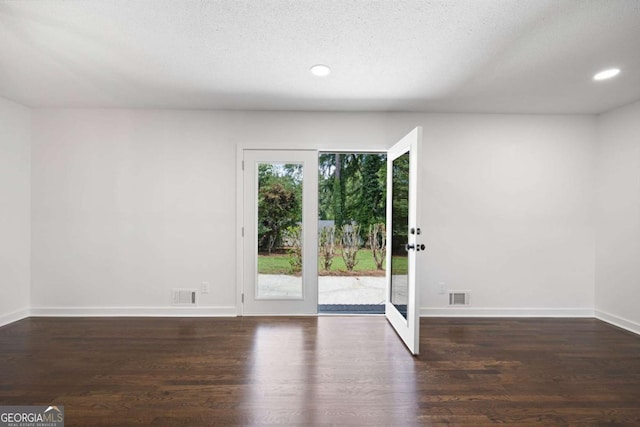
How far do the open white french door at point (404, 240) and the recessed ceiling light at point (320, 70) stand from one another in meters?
0.92

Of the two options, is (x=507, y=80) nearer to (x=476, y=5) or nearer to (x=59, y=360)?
(x=476, y=5)

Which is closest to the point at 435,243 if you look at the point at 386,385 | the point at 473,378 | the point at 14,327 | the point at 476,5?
the point at 473,378

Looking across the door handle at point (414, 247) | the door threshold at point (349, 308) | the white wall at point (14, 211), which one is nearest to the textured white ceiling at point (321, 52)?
the white wall at point (14, 211)

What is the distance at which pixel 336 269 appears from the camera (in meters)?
6.40

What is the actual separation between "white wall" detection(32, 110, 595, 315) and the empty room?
0.08 ft

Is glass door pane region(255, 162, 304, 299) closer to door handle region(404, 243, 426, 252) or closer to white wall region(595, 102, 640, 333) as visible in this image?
door handle region(404, 243, 426, 252)

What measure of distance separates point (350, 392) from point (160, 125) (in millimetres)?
3446

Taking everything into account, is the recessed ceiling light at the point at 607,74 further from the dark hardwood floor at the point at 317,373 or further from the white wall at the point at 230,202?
the dark hardwood floor at the point at 317,373

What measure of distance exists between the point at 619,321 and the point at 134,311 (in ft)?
18.1

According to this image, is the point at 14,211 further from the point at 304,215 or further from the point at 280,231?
the point at 304,215

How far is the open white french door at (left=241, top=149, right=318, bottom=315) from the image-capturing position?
359cm

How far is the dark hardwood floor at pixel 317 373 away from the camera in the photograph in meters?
1.88

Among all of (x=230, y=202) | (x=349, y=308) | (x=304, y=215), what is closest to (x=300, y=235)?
(x=304, y=215)
